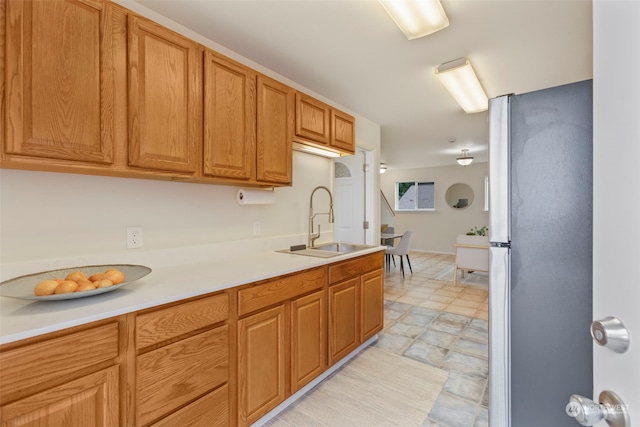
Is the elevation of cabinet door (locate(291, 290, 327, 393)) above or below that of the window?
below

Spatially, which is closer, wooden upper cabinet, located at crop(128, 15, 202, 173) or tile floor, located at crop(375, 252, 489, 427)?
wooden upper cabinet, located at crop(128, 15, 202, 173)

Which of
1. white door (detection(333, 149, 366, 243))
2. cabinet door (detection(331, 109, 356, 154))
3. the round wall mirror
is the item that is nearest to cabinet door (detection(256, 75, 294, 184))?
cabinet door (detection(331, 109, 356, 154))

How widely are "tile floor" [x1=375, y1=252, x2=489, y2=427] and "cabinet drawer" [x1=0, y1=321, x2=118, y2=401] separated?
173 cm

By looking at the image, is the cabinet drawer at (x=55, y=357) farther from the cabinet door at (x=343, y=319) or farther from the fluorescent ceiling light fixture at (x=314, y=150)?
the fluorescent ceiling light fixture at (x=314, y=150)

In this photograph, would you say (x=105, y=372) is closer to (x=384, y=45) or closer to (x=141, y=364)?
(x=141, y=364)

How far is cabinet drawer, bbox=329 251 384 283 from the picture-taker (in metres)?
2.10

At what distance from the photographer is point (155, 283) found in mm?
1367

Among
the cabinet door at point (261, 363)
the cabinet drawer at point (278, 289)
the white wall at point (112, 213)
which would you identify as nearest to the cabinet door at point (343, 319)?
the cabinet drawer at point (278, 289)

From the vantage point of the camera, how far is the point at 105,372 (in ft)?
3.32

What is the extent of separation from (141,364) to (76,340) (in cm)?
26

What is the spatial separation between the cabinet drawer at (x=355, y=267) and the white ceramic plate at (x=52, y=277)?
1.23 metres
